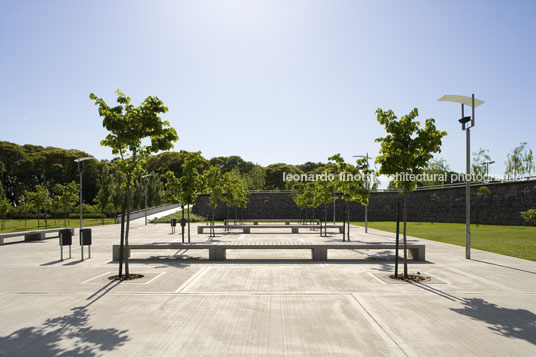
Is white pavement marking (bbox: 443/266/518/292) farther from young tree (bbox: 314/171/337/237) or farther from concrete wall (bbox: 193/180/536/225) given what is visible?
concrete wall (bbox: 193/180/536/225)

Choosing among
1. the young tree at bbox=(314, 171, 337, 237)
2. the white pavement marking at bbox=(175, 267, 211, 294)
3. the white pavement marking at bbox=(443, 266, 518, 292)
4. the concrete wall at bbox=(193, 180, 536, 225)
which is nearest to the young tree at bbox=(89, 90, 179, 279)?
the white pavement marking at bbox=(175, 267, 211, 294)

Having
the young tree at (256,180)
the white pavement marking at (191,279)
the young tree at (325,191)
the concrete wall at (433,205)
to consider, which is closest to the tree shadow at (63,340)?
the white pavement marking at (191,279)

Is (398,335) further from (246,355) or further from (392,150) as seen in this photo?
(392,150)

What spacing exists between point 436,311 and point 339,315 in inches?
71.9

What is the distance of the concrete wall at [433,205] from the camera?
100ft

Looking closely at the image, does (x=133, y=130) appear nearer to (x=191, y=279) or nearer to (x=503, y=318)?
(x=191, y=279)

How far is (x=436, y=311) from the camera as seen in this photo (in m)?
6.10

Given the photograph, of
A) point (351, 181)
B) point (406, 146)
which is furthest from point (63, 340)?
point (351, 181)

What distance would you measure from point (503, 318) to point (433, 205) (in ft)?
125

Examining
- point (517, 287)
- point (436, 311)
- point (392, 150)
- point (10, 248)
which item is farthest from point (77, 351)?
point (10, 248)

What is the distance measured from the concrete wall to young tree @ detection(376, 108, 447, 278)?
1541cm

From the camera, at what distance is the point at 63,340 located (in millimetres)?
4828

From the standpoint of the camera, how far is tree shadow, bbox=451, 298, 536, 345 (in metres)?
5.03

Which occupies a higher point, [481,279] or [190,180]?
[190,180]
